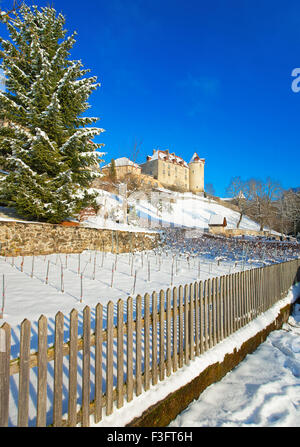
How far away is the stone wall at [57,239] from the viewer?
28.9 ft

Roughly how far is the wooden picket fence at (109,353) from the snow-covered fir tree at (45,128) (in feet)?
26.8

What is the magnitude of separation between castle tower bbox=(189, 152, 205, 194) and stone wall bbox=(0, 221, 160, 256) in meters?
62.8

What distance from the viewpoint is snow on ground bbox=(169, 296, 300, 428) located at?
8.44 feet

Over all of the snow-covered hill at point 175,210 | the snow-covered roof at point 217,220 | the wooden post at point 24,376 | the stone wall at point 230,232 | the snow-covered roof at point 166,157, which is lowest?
the wooden post at point 24,376

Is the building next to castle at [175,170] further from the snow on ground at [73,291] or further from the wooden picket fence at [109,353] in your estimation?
the wooden picket fence at [109,353]

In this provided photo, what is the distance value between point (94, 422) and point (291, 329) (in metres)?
5.99

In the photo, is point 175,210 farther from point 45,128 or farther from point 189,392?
point 189,392

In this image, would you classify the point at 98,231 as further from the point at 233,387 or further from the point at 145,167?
the point at 145,167

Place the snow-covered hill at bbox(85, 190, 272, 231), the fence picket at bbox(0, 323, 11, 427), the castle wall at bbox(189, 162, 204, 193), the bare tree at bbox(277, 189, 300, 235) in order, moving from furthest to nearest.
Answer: the castle wall at bbox(189, 162, 204, 193) < the snow-covered hill at bbox(85, 190, 272, 231) < the bare tree at bbox(277, 189, 300, 235) < the fence picket at bbox(0, 323, 11, 427)

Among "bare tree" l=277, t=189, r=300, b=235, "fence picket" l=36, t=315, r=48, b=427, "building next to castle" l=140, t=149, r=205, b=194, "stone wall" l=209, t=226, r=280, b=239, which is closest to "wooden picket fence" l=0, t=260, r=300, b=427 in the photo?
"fence picket" l=36, t=315, r=48, b=427

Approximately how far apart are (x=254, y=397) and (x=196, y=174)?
7446cm

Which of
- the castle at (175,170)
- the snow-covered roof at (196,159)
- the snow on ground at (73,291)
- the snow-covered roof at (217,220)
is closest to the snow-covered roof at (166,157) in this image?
the castle at (175,170)

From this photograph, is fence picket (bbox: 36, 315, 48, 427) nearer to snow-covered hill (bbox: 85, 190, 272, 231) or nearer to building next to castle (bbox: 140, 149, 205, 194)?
snow-covered hill (bbox: 85, 190, 272, 231)
